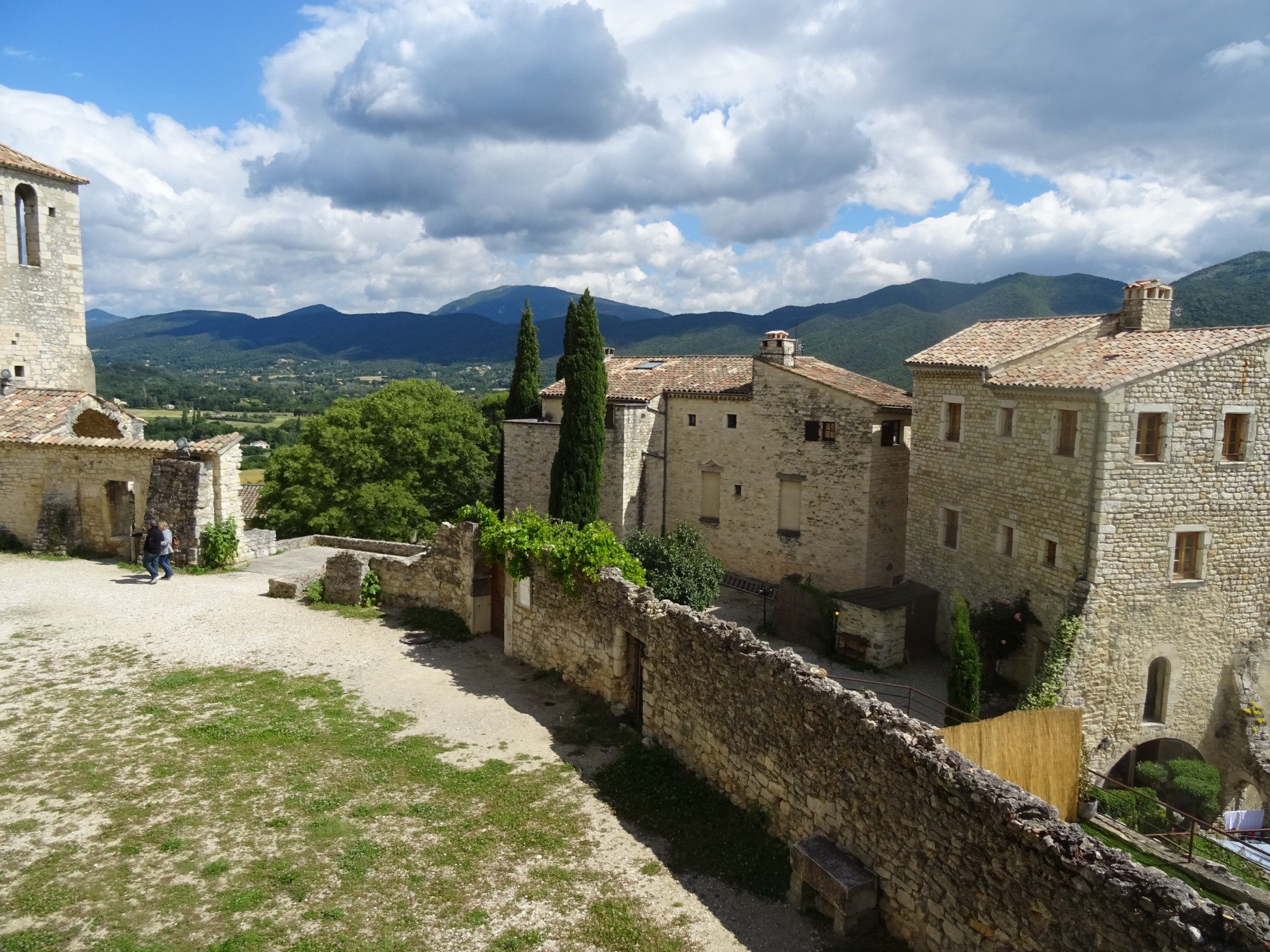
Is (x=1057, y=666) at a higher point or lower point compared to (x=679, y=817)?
lower

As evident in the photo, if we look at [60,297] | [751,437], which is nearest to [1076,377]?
[751,437]

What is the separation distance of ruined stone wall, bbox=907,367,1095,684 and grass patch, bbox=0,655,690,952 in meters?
12.4

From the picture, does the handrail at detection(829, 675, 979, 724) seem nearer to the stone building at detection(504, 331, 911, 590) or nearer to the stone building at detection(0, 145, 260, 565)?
the stone building at detection(504, 331, 911, 590)

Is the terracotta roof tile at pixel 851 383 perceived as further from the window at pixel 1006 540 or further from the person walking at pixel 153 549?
the person walking at pixel 153 549

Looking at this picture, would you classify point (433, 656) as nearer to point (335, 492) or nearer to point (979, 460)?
point (979, 460)

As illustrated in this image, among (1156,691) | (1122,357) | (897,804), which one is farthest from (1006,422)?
(897,804)

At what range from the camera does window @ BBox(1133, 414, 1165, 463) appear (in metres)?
17.1

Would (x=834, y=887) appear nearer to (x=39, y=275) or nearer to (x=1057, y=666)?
(x=1057, y=666)

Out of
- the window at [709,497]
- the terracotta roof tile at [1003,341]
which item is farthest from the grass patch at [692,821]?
the window at [709,497]

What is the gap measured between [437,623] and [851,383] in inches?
616

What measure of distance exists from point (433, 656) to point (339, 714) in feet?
10.2

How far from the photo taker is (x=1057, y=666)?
56.1 feet

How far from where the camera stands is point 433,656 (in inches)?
613

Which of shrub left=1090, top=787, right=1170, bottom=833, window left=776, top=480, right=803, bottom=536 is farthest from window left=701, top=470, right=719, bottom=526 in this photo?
shrub left=1090, top=787, right=1170, bottom=833
